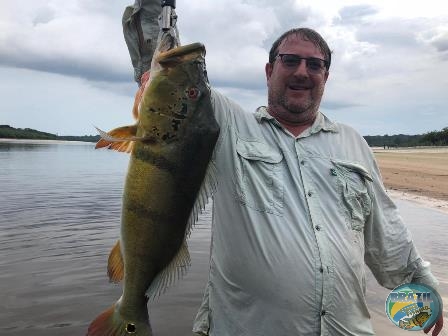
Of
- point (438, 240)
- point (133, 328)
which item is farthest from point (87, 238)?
point (133, 328)

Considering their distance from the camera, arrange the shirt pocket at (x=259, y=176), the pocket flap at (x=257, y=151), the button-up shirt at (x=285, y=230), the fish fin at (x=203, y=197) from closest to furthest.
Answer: the fish fin at (x=203, y=197)
the button-up shirt at (x=285, y=230)
the shirt pocket at (x=259, y=176)
the pocket flap at (x=257, y=151)

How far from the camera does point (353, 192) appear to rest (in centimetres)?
364

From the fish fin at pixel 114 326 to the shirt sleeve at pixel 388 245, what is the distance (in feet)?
6.85

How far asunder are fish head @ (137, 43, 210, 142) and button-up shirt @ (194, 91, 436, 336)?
2.18 ft

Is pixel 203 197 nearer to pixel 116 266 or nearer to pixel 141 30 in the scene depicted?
pixel 116 266

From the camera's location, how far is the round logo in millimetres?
3854

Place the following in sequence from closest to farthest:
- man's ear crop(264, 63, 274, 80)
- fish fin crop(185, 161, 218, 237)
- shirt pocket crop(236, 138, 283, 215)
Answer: fish fin crop(185, 161, 218, 237) < shirt pocket crop(236, 138, 283, 215) < man's ear crop(264, 63, 274, 80)

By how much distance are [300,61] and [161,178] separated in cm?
187

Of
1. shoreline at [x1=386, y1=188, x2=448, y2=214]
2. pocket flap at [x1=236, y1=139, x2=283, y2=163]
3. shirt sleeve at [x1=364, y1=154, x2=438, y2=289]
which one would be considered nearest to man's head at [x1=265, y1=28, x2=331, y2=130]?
pocket flap at [x1=236, y1=139, x2=283, y2=163]

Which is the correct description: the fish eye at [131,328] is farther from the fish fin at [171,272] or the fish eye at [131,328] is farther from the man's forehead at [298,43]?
the man's forehead at [298,43]

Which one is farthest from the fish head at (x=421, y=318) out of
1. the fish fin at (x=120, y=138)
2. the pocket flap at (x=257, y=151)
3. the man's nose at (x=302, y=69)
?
the fish fin at (x=120, y=138)

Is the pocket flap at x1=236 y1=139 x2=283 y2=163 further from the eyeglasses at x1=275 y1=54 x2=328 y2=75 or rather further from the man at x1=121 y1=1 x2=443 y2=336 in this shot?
the eyeglasses at x1=275 y1=54 x2=328 y2=75

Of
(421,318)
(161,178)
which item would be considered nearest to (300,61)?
Answer: (161,178)

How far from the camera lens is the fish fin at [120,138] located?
8.77 feet
